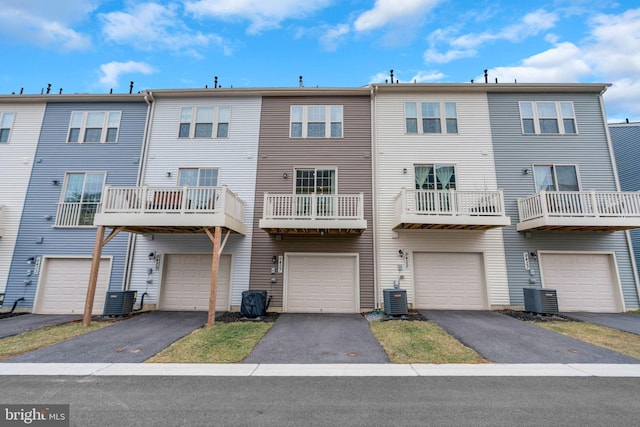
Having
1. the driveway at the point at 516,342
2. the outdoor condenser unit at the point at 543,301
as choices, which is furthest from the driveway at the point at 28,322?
the outdoor condenser unit at the point at 543,301

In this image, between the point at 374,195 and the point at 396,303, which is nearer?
the point at 396,303

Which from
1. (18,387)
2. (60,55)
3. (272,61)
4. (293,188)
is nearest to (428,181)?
(293,188)

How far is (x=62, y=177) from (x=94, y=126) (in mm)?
2445

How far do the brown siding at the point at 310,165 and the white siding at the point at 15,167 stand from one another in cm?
926

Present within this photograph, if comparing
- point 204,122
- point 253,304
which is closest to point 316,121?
point 204,122

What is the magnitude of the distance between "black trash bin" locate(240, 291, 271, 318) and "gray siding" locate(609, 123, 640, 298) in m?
17.1

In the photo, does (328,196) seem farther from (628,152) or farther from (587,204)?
(628,152)

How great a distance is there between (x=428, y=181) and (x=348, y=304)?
5693 mm

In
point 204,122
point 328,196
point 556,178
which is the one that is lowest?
point 328,196

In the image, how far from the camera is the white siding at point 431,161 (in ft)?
31.8

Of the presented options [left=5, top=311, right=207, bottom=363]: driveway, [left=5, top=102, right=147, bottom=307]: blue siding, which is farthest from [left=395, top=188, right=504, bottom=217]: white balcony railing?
[left=5, top=102, right=147, bottom=307]: blue siding

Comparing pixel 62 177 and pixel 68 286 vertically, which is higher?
pixel 62 177

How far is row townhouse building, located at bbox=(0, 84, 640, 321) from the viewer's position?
29.8 ft

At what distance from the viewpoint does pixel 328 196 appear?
344 inches
